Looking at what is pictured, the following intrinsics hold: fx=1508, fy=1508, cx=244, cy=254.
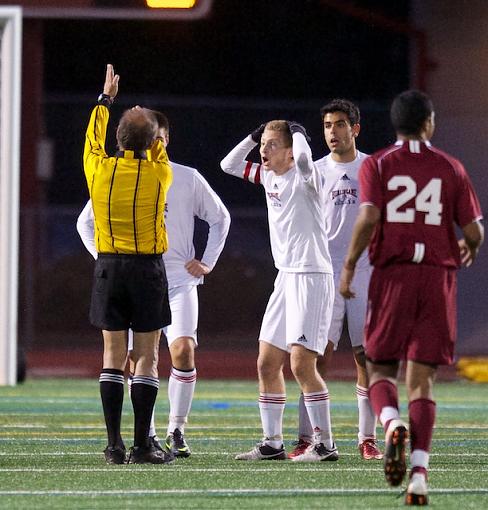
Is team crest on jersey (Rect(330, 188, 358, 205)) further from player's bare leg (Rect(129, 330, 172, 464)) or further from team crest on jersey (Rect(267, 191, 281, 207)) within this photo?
player's bare leg (Rect(129, 330, 172, 464))

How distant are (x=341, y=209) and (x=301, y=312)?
2.39 ft

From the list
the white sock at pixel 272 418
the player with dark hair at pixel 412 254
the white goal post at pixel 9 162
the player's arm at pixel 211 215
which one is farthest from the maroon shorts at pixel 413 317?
the white goal post at pixel 9 162

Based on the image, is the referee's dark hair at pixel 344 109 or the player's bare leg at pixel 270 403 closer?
the player's bare leg at pixel 270 403

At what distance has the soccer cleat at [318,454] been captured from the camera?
24.0ft

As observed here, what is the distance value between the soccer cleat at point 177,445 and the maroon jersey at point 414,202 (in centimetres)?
212

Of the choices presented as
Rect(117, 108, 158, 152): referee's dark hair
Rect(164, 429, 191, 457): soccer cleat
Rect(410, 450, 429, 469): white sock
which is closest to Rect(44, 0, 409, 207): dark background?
Rect(164, 429, 191, 457): soccer cleat

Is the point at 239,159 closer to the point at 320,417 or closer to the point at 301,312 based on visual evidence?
the point at 301,312

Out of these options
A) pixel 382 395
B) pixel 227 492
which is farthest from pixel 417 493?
pixel 227 492

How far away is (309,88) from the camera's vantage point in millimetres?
17984

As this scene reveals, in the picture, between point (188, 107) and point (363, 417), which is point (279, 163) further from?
point (188, 107)

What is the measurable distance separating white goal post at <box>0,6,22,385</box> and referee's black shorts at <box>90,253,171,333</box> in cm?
685

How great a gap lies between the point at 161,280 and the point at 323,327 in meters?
0.89

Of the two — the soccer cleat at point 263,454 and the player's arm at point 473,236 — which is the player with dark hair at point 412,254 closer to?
the player's arm at point 473,236

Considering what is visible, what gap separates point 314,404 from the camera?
7.38 m
